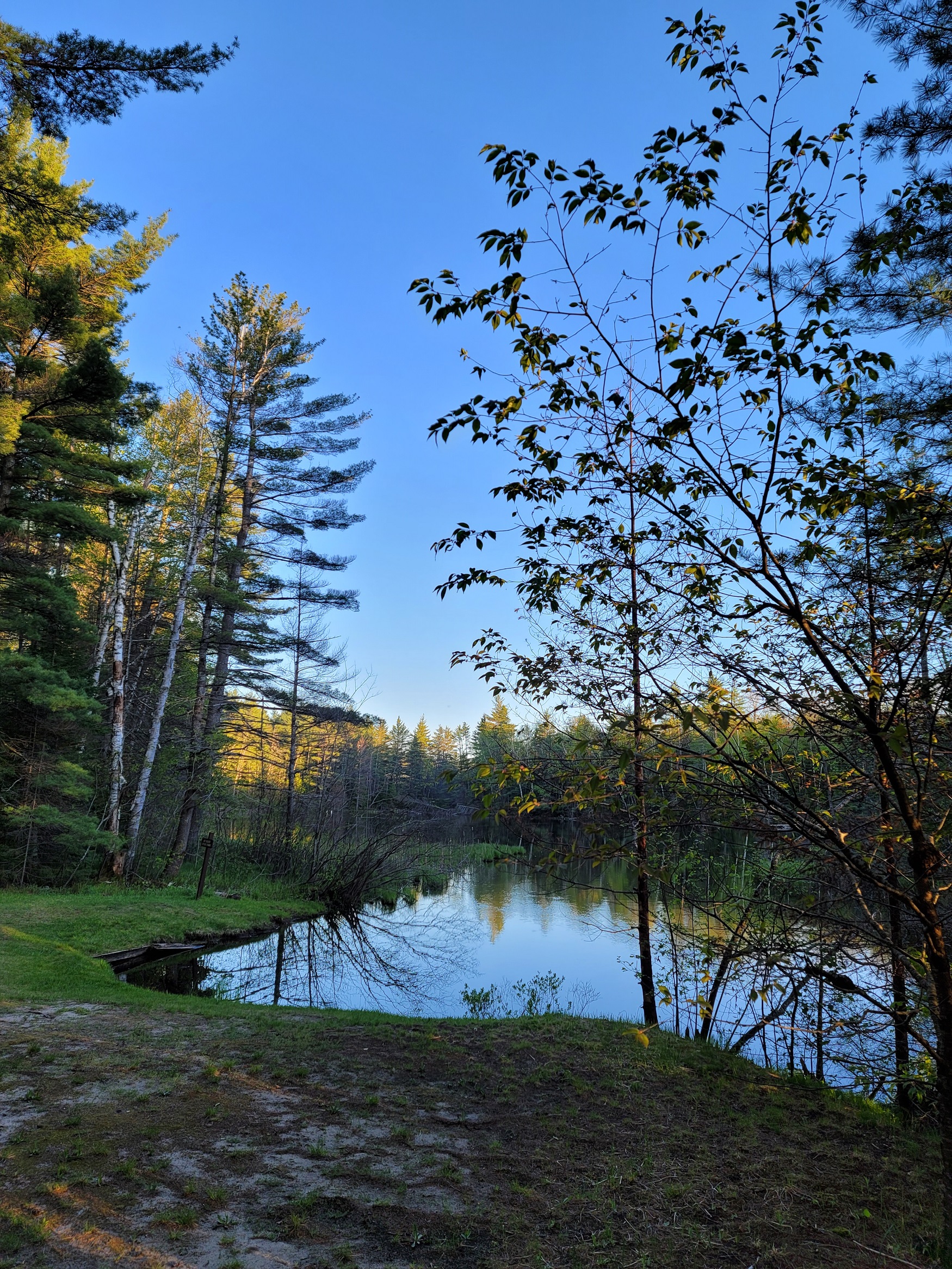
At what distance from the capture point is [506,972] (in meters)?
10.1

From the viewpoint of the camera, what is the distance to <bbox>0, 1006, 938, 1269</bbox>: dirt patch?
103 inches

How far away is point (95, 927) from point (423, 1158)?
7.25 metres

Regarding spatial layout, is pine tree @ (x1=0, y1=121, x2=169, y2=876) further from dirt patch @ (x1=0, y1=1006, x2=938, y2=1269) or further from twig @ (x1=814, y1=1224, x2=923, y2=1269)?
twig @ (x1=814, y1=1224, x2=923, y2=1269)

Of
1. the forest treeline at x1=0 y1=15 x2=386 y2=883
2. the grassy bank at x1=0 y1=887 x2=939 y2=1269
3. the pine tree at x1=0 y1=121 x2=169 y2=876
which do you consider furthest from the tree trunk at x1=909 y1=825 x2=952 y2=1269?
the pine tree at x1=0 y1=121 x2=169 y2=876

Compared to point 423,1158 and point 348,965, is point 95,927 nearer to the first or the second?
point 348,965

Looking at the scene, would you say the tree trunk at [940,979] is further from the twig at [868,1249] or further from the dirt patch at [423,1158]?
the dirt patch at [423,1158]

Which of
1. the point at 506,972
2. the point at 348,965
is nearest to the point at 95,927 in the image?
the point at 348,965

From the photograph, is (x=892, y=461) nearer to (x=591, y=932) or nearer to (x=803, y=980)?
(x=803, y=980)

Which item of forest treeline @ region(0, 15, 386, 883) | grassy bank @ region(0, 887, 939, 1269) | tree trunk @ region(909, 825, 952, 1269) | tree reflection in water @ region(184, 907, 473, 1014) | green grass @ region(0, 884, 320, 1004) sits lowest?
tree reflection in water @ region(184, 907, 473, 1014)

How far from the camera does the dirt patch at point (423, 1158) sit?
2607 millimetres

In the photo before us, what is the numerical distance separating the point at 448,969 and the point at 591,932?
3825 millimetres

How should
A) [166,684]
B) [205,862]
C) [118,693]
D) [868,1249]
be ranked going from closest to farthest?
[868,1249] < [205,862] < [118,693] < [166,684]

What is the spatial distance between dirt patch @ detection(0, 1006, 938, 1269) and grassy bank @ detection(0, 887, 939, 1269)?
0.01 meters

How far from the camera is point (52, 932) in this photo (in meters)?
8.12
